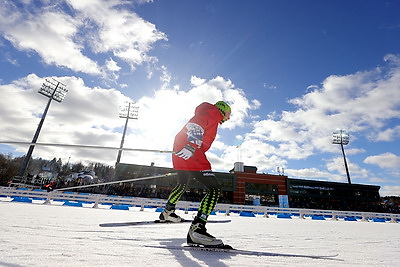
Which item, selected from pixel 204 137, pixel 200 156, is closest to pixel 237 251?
pixel 200 156

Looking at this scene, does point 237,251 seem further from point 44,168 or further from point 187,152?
point 44,168

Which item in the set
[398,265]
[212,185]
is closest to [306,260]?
[398,265]

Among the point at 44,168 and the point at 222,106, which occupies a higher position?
the point at 44,168

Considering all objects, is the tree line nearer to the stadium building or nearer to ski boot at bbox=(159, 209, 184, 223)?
the stadium building

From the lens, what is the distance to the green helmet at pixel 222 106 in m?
4.01

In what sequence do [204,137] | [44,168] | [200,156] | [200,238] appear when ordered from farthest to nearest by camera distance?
[44,168]
[204,137]
[200,156]
[200,238]

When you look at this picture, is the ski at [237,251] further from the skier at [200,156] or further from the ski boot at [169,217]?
the ski boot at [169,217]

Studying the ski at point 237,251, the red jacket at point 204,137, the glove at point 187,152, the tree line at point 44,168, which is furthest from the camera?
the tree line at point 44,168

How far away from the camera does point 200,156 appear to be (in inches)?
141

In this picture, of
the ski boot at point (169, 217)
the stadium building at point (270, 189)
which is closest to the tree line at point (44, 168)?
the stadium building at point (270, 189)

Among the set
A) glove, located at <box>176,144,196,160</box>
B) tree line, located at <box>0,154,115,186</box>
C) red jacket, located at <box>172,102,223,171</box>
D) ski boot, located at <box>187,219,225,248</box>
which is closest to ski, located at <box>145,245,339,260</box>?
ski boot, located at <box>187,219,225,248</box>

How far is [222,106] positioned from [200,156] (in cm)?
113

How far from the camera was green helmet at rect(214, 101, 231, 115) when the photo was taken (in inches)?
158

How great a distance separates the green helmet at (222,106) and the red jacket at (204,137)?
16cm
